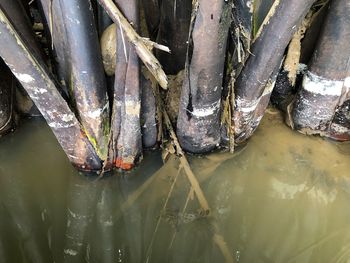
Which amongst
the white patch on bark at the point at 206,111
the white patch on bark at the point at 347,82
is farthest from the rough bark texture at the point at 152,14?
the white patch on bark at the point at 347,82

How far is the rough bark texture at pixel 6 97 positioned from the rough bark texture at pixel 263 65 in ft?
2.63

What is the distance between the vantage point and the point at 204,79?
1400 millimetres

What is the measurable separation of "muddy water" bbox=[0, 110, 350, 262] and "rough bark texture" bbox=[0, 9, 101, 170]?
154 millimetres

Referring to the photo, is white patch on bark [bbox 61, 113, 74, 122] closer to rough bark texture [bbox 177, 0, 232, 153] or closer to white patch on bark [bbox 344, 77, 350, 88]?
rough bark texture [bbox 177, 0, 232, 153]

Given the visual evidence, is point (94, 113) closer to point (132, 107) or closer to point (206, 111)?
point (132, 107)

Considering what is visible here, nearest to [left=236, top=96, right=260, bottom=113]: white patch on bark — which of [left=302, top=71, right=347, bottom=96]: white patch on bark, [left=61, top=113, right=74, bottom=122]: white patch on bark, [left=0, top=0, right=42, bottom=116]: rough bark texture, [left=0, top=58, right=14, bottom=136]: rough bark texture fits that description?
[left=302, top=71, right=347, bottom=96]: white patch on bark

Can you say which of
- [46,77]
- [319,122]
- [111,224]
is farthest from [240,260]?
[46,77]

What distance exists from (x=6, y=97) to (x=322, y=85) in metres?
1.10

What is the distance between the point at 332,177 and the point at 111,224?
82 cm

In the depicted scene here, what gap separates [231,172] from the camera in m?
1.71

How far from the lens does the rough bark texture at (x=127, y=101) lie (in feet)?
4.15

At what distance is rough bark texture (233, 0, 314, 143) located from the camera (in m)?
1.29

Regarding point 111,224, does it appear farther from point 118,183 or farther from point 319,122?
point 319,122

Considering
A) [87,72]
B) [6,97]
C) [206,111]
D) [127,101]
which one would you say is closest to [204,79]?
[206,111]
